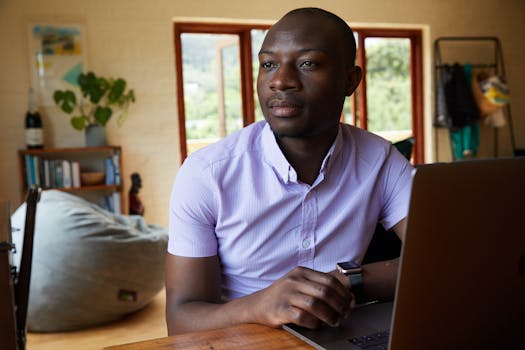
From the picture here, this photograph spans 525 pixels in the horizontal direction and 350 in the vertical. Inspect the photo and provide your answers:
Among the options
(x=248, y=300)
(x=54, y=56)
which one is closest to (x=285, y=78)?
(x=248, y=300)

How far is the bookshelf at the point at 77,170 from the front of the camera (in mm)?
4805

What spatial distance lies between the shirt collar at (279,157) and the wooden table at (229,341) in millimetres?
395

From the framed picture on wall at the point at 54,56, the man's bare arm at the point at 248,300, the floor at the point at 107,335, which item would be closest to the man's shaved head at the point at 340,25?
the man's bare arm at the point at 248,300

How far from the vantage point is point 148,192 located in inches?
213

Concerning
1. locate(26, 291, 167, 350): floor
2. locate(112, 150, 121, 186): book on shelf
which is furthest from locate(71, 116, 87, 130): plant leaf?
locate(26, 291, 167, 350): floor

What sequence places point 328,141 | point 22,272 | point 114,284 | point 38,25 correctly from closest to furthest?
point 328,141 → point 22,272 → point 114,284 → point 38,25

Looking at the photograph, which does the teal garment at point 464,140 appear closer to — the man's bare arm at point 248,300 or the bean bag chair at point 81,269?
the bean bag chair at point 81,269

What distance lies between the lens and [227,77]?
5.97 meters

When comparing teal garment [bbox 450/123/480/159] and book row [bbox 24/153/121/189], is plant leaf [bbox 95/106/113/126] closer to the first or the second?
book row [bbox 24/153/121/189]

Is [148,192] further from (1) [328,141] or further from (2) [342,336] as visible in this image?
(2) [342,336]

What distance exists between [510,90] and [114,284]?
537 cm

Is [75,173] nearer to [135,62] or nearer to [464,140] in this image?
[135,62]

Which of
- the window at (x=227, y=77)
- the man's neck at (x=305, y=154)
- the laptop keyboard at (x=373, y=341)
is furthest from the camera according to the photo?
the window at (x=227, y=77)

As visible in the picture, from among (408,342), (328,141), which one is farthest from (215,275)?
(408,342)
